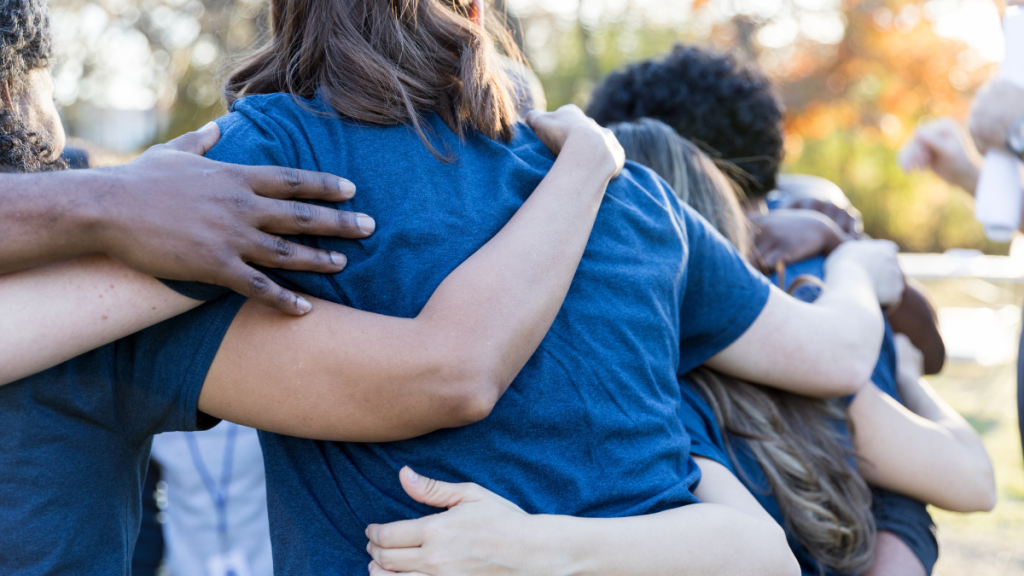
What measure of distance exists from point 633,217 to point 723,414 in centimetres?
63

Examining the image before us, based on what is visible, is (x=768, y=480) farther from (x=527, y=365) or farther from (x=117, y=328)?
(x=117, y=328)

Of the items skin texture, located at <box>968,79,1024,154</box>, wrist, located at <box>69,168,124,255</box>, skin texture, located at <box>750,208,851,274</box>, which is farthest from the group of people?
skin texture, located at <box>968,79,1024,154</box>

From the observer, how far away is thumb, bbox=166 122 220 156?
1255 millimetres

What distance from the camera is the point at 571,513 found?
145 cm

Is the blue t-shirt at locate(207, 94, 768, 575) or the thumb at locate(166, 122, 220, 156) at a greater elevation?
the thumb at locate(166, 122, 220, 156)

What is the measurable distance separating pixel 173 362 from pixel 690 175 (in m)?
1.50

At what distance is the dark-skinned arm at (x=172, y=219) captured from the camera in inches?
43.6

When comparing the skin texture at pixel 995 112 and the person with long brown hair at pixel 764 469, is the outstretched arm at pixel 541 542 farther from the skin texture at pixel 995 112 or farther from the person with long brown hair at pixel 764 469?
the skin texture at pixel 995 112

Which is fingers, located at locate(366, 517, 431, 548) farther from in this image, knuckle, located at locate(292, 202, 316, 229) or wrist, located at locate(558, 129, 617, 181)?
wrist, located at locate(558, 129, 617, 181)

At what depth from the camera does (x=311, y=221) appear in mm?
1236

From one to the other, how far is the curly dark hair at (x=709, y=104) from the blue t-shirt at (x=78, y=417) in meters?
1.88

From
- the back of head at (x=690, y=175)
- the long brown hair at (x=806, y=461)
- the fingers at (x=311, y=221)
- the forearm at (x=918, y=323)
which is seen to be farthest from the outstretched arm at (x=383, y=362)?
the forearm at (x=918, y=323)

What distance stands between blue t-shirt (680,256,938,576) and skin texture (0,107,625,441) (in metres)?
0.72

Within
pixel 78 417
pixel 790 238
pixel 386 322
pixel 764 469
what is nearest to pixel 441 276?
pixel 386 322
